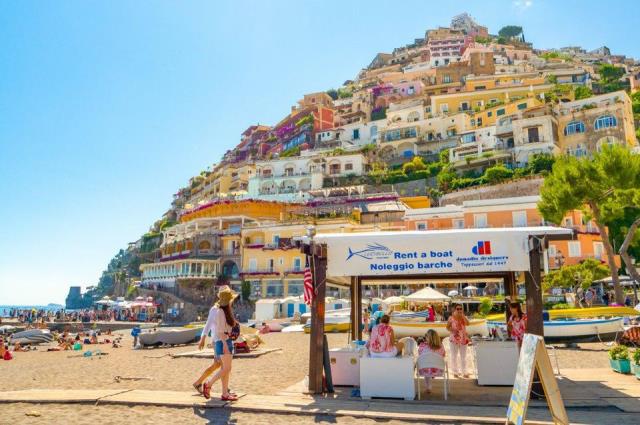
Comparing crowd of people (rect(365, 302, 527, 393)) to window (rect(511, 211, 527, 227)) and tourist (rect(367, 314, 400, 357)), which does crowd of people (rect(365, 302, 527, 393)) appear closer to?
tourist (rect(367, 314, 400, 357))

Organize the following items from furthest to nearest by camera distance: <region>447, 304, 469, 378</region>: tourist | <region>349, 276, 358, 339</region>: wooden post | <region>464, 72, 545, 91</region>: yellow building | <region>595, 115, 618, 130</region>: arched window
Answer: <region>464, 72, 545, 91</region>: yellow building < <region>595, 115, 618, 130</region>: arched window < <region>349, 276, 358, 339</region>: wooden post < <region>447, 304, 469, 378</region>: tourist

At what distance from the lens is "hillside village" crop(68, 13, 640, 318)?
41719 mm

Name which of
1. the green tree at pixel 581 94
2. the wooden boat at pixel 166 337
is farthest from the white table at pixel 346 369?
the green tree at pixel 581 94

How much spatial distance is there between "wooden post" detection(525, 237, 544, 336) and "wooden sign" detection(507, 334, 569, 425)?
7.69 feet

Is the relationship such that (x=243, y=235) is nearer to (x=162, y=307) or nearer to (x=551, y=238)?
(x=162, y=307)

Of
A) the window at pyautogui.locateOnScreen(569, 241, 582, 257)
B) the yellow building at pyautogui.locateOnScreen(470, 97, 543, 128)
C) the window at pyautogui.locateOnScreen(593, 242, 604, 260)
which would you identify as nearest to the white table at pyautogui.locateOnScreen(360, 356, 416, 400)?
the window at pyautogui.locateOnScreen(569, 241, 582, 257)

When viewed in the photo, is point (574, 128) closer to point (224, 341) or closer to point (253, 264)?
point (253, 264)

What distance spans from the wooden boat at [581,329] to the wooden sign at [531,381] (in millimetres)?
11280

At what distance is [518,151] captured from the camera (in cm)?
4884

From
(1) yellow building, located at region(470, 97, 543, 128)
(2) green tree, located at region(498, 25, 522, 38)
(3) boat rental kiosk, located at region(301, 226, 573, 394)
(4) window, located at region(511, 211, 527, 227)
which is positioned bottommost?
(3) boat rental kiosk, located at region(301, 226, 573, 394)

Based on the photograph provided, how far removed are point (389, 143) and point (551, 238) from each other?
5809 cm

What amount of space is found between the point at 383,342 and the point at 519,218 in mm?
32311

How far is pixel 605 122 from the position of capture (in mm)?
46188

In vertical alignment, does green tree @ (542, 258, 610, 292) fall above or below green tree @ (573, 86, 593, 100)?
below
